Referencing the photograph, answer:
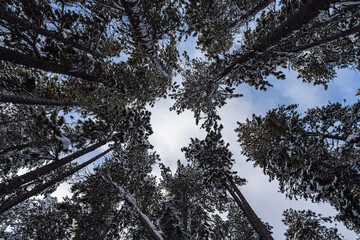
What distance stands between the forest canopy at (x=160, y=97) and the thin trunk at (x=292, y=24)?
4cm

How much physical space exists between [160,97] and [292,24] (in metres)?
8.06

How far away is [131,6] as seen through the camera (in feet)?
18.3

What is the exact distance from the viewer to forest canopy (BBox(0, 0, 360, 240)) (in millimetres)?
5531

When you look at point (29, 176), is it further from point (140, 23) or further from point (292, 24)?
point (292, 24)

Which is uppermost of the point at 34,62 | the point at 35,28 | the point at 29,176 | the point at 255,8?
the point at 35,28

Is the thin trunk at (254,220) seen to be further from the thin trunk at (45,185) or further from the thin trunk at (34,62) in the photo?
the thin trunk at (34,62)

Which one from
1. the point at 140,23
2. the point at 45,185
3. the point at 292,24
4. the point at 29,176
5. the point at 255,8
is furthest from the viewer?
the point at 255,8

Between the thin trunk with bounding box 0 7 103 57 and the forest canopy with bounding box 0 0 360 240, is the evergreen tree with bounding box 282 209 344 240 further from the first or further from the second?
the thin trunk with bounding box 0 7 103 57

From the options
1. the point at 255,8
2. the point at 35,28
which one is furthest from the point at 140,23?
the point at 255,8

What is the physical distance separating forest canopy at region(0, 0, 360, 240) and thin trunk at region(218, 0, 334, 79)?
36 mm

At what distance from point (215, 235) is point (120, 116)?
34.7ft

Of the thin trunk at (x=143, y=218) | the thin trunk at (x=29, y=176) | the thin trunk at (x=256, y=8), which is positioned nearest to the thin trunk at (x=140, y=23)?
the thin trunk at (x=256, y=8)

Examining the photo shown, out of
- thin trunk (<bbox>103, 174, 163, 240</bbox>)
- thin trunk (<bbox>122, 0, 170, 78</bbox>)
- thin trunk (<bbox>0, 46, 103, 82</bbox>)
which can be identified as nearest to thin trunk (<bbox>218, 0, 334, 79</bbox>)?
thin trunk (<bbox>122, 0, 170, 78</bbox>)

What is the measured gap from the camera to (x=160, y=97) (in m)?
11.3
